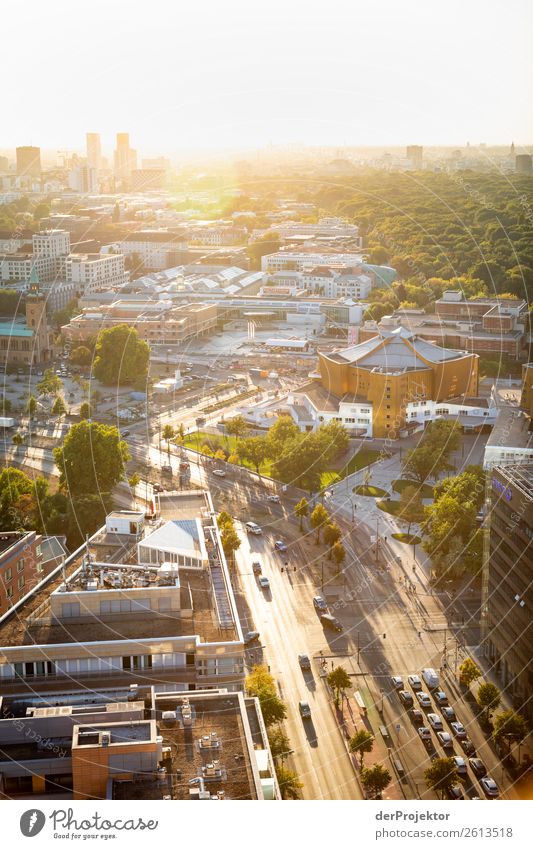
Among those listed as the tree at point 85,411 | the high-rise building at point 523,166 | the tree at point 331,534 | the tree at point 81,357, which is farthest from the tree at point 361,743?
the high-rise building at point 523,166

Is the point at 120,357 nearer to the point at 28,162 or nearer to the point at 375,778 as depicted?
the point at 375,778

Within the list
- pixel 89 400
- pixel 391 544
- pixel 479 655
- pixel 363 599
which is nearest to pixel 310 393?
pixel 89 400

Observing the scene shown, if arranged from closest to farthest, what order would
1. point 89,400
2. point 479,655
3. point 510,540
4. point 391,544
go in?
point 510,540 < point 479,655 < point 391,544 < point 89,400

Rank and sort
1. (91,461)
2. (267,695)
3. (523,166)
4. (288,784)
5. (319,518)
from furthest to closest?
(523,166) → (91,461) → (319,518) → (267,695) → (288,784)

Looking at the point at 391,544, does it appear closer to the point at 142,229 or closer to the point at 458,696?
the point at 458,696

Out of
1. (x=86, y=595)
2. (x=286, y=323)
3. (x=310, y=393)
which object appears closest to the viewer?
(x=86, y=595)

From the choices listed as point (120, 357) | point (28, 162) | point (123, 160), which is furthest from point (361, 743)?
point (28, 162)

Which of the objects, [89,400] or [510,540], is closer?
[510,540]

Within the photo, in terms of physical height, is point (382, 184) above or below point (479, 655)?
above
